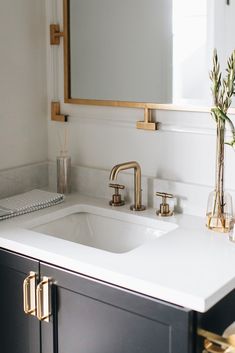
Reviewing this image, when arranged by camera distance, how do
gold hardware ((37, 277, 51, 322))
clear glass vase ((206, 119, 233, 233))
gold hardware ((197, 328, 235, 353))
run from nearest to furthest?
gold hardware ((197, 328, 235, 353)), gold hardware ((37, 277, 51, 322)), clear glass vase ((206, 119, 233, 233))

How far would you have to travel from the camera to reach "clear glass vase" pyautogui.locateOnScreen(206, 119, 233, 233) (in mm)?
1509

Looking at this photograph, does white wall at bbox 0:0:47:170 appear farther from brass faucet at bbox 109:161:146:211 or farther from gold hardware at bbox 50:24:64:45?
brass faucet at bbox 109:161:146:211

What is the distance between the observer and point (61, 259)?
1.36m

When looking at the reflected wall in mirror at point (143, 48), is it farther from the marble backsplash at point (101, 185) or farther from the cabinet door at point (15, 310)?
the cabinet door at point (15, 310)

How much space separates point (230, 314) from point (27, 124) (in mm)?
1029

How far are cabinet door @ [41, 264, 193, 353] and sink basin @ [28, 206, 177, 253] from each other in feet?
1.09

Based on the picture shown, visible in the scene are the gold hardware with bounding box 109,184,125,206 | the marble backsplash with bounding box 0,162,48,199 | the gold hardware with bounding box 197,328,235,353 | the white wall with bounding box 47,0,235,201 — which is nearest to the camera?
the gold hardware with bounding box 197,328,235,353

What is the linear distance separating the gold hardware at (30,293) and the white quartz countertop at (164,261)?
6 centimetres

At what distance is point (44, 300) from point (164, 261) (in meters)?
0.34

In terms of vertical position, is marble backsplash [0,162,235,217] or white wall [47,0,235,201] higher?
white wall [47,0,235,201]

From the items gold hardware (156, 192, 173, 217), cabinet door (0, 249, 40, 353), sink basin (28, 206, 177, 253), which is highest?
gold hardware (156, 192, 173, 217)


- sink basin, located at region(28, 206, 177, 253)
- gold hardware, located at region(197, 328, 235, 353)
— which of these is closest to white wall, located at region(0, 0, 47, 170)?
sink basin, located at region(28, 206, 177, 253)

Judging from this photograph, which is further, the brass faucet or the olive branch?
the brass faucet

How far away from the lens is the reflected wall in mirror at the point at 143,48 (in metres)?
1.57
